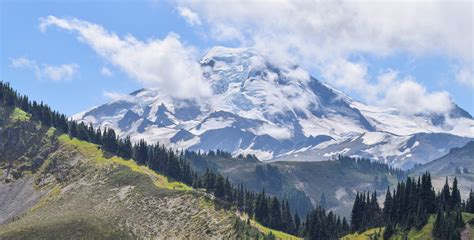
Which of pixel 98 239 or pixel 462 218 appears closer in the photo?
pixel 462 218

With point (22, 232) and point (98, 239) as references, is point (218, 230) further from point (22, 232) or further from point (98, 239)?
point (22, 232)

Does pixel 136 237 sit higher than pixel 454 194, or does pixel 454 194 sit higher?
pixel 454 194

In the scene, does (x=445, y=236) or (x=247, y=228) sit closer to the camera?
(x=445, y=236)

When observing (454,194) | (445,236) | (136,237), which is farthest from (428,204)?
(136,237)

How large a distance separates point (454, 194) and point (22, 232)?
13649cm

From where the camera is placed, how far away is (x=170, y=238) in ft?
652

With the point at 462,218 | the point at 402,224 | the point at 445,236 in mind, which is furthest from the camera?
the point at 402,224

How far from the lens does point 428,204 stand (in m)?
195

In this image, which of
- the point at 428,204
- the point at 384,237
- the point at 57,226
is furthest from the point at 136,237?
the point at 428,204

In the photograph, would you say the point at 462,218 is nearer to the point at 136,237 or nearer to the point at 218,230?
the point at 218,230

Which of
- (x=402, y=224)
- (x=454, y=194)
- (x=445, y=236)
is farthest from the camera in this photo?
(x=454, y=194)

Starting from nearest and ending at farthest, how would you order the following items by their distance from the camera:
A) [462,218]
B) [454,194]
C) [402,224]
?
[462,218] → [402,224] → [454,194]

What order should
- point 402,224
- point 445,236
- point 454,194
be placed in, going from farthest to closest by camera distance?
point 454,194
point 402,224
point 445,236

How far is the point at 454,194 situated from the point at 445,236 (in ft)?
128
